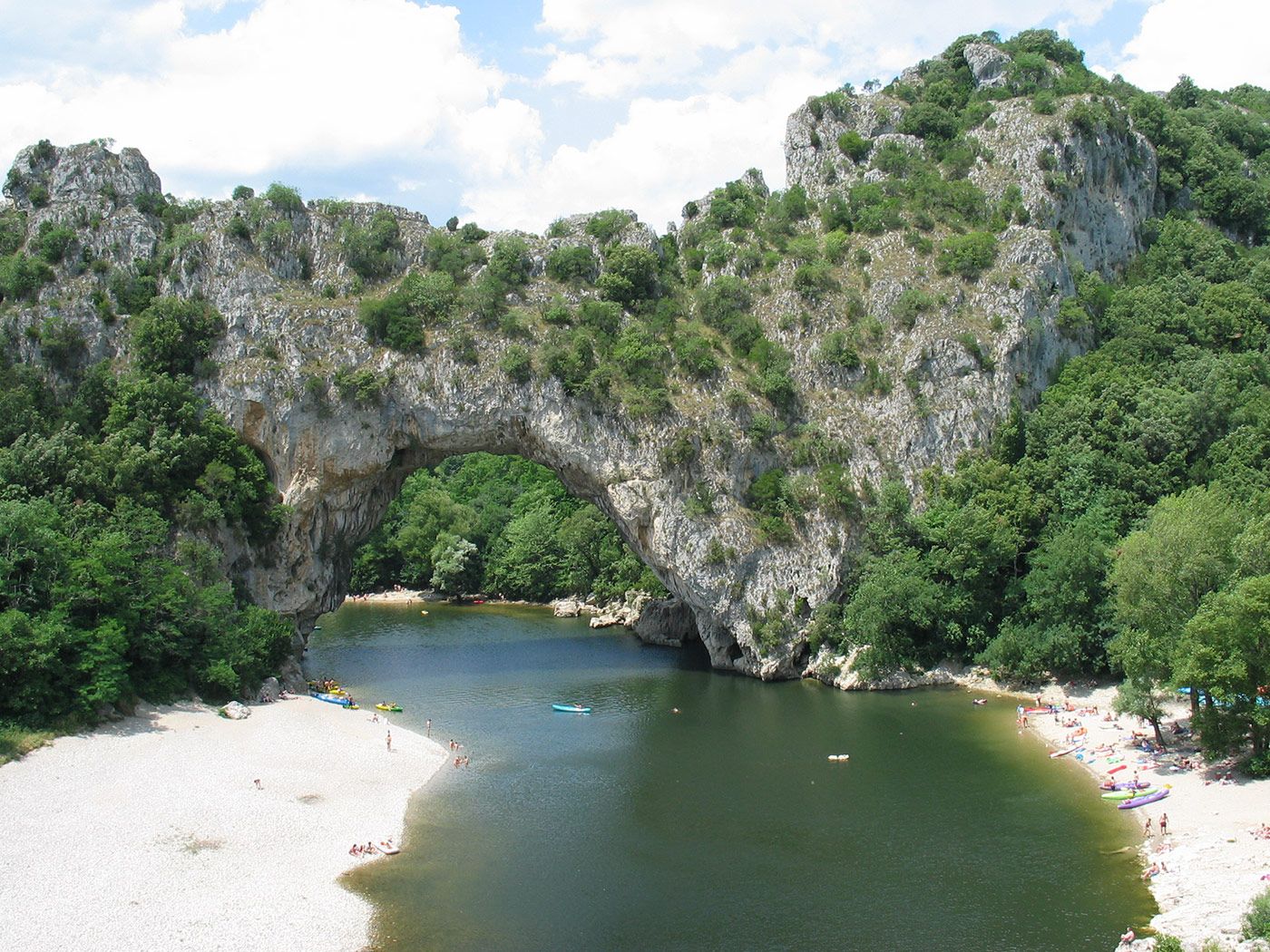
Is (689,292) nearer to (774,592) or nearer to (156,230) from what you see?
(774,592)

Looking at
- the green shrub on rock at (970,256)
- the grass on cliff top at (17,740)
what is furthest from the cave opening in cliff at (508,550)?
the grass on cliff top at (17,740)

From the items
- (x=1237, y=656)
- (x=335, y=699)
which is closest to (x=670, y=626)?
(x=335, y=699)

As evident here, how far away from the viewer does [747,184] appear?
79.1 m

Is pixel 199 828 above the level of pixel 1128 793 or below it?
below

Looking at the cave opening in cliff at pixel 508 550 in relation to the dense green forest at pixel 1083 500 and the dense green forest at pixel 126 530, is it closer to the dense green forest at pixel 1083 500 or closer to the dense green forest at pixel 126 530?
the dense green forest at pixel 1083 500

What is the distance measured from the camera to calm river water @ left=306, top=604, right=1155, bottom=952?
1108 inches

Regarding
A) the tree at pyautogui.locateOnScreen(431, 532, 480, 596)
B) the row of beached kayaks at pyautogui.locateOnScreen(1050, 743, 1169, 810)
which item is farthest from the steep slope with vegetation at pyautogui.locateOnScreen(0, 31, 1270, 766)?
the tree at pyautogui.locateOnScreen(431, 532, 480, 596)

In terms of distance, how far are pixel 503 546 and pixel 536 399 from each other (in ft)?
130

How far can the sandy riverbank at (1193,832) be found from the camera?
86.3 feet

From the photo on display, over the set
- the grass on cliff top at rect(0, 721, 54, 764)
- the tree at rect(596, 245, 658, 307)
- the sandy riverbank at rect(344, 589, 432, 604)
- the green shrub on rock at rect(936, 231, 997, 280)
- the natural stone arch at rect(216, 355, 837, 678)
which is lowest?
the grass on cliff top at rect(0, 721, 54, 764)

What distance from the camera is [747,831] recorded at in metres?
35.4

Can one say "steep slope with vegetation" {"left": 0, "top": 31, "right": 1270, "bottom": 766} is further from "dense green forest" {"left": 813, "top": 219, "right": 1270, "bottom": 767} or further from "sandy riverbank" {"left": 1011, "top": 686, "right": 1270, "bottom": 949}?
"sandy riverbank" {"left": 1011, "top": 686, "right": 1270, "bottom": 949}

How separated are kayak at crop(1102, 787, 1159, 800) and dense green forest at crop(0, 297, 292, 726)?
37928mm

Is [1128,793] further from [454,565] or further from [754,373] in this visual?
[454,565]
